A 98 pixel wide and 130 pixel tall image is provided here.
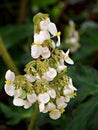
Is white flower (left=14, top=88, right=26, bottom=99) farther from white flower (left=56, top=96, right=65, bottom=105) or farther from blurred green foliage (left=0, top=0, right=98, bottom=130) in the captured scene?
blurred green foliage (left=0, top=0, right=98, bottom=130)

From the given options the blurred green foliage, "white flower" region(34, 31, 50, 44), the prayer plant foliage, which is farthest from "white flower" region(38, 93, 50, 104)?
the blurred green foliage

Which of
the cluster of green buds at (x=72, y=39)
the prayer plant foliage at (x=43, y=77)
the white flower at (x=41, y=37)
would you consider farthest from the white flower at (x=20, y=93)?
the cluster of green buds at (x=72, y=39)

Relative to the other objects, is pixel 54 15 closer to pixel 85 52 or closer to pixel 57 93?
pixel 85 52

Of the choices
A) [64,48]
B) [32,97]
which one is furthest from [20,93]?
[64,48]

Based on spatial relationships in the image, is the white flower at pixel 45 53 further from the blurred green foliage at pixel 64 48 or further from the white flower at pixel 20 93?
the blurred green foliage at pixel 64 48

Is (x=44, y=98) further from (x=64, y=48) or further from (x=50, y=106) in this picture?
(x=64, y=48)

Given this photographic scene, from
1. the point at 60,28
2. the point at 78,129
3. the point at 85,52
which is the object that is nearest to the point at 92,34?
the point at 85,52
